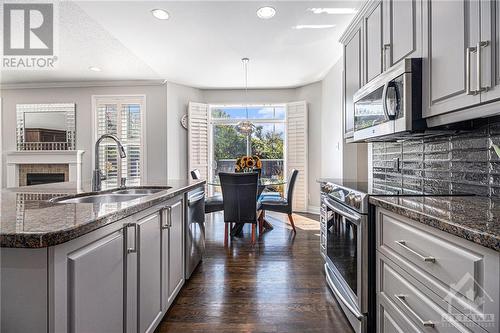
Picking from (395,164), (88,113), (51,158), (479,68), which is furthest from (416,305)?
(51,158)

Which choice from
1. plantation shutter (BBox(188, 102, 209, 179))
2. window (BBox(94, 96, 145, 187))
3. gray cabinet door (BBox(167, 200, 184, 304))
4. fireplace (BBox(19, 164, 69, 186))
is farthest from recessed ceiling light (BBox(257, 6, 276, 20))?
fireplace (BBox(19, 164, 69, 186))

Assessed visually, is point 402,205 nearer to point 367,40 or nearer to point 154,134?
point 367,40

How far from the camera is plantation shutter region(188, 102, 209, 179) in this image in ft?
19.0

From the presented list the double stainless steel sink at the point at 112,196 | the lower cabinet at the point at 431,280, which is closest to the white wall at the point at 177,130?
the double stainless steel sink at the point at 112,196

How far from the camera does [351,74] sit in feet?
8.75

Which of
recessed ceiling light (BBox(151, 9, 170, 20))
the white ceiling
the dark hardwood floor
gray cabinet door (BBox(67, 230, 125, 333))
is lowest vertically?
the dark hardwood floor

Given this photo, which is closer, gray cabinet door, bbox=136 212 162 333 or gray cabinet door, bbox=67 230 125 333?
gray cabinet door, bbox=67 230 125 333

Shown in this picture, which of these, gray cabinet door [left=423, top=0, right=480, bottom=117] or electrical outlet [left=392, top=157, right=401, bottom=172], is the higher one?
gray cabinet door [left=423, top=0, right=480, bottom=117]

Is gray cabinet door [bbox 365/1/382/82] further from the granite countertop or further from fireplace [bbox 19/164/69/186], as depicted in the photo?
fireplace [bbox 19/164/69/186]

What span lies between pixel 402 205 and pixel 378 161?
5.28 ft

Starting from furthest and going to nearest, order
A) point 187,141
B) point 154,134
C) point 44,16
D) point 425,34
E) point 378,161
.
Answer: point 187,141, point 154,134, point 44,16, point 378,161, point 425,34

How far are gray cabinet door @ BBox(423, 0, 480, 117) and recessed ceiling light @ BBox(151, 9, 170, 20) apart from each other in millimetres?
2516

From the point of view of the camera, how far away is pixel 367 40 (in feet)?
7.50

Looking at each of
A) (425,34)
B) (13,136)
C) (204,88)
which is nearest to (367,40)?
(425,34)
